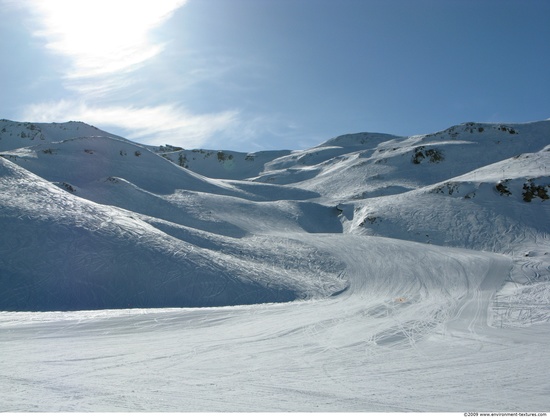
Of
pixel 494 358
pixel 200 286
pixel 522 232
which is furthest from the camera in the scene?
pixel 522 232

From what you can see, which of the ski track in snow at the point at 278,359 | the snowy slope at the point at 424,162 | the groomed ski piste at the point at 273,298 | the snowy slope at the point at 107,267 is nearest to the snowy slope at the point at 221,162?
the snowy slope at the point at 424,162

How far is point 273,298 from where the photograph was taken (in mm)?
16188

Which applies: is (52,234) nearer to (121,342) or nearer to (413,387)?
(121,342)

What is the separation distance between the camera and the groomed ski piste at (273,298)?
21.0 ft

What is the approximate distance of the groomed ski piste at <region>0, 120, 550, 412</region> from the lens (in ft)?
21.0

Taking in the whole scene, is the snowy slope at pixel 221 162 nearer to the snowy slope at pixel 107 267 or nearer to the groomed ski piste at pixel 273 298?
the groomed ski piste at pixel 273 298

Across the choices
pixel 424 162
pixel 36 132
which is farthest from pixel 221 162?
pixel 424 162

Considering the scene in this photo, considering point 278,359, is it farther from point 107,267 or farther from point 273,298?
point 107,267

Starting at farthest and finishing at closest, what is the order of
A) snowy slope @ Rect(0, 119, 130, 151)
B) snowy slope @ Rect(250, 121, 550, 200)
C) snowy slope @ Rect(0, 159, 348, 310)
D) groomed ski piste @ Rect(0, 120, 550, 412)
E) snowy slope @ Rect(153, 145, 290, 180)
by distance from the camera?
snowy slope @ Rect(153, 145, 290, 180) → snowy slope @ Rect(0, 119, 130, 151) → snowy slope @ Rect(250, 121, 550, 200) → snowy slope @ Rect(0, 159, 348, 310) → groomed ski piste @ Rect(0, 120, 550, 412)

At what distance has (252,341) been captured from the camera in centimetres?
987

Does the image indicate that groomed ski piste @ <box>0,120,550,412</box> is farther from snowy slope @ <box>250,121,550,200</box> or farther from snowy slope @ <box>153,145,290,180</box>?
snowy slope @ <box>153,145,290,180</box>

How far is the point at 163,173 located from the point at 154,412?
1646 inches

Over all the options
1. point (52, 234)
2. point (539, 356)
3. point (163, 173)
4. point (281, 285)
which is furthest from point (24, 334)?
point (163, 173)

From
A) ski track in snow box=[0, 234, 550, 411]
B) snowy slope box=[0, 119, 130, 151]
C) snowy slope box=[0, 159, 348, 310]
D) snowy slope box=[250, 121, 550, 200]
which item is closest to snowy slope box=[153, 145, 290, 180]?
snowy slope box=[250, 121, 550, 200]
